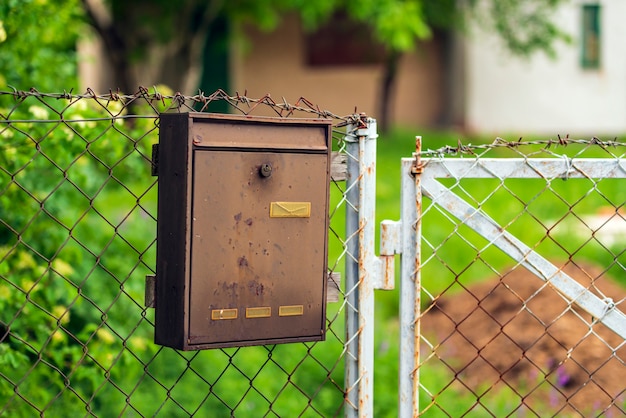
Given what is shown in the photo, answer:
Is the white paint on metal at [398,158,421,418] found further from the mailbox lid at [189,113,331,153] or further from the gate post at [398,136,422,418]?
the mailbox lid at [189,113,331,153]

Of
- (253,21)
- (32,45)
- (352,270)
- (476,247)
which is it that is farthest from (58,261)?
(253,21)

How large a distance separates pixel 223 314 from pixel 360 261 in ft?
1.63

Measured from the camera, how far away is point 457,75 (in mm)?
17141

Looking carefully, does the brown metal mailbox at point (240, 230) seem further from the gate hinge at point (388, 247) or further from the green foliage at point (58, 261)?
the green foliage at point (58, 261)

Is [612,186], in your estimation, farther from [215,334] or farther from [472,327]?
[215,334]

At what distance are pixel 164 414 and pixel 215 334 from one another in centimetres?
234

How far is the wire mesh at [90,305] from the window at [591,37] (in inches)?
474

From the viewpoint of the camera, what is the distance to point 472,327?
6.59 metres

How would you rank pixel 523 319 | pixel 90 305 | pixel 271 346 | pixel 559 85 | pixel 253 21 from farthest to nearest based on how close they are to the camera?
pixel 559 85, pixel 253 21, pixel 523 319, pixel 271 346, pixel 90 305

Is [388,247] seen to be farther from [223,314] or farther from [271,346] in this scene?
[271,346]

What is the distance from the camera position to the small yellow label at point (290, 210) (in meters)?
2.47

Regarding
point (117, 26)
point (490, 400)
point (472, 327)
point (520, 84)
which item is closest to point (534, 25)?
point (520, 84)

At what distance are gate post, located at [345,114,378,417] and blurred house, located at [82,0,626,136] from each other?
13.1m

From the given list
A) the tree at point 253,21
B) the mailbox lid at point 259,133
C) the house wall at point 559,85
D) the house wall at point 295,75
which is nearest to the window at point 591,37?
the house wall at point 559,85
